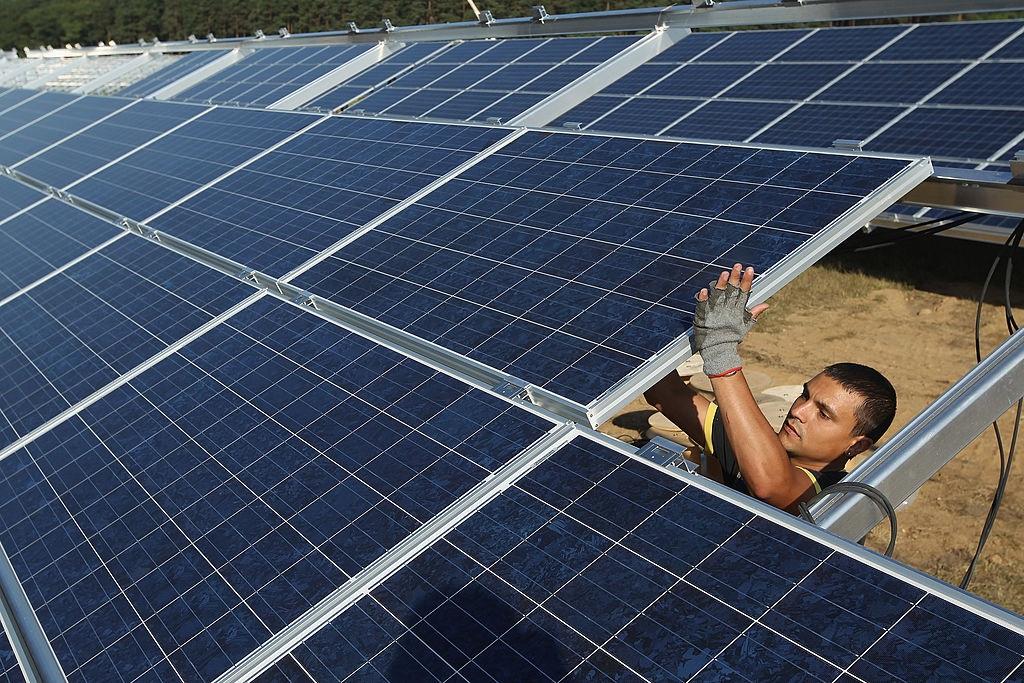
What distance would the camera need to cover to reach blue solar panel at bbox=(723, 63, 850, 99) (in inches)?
404

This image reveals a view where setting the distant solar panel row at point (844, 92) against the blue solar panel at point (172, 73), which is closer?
the distant solar panel row at point (844, 92)

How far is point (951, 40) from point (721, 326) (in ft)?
28.2

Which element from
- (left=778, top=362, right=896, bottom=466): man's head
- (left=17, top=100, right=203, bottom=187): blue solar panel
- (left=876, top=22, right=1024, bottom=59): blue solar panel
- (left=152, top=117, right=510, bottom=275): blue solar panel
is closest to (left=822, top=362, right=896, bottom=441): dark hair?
(left=778, top=362, right=896, bottom=466): man's head

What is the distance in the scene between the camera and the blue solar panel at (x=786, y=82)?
10.3 m

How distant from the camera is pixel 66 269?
7727mm

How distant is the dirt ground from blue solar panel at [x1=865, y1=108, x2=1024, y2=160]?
3.22m

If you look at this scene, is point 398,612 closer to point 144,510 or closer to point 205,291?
point 144,510

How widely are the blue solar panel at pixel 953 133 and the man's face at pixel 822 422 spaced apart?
4.68 metres

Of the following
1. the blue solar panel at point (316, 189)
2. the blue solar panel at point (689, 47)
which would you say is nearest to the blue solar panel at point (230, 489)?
the blue solar panel at point (316, 189)

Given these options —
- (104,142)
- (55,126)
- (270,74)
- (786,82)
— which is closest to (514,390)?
(786,82)

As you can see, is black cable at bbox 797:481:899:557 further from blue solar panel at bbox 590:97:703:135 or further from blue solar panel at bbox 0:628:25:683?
blue solar panel at bbox 590:97:703:135

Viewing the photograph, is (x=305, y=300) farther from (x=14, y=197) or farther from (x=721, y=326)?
(x=14, y=197)

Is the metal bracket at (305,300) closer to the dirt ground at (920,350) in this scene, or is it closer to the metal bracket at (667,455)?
the metal bracket at (667,455)

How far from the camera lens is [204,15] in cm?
6372
